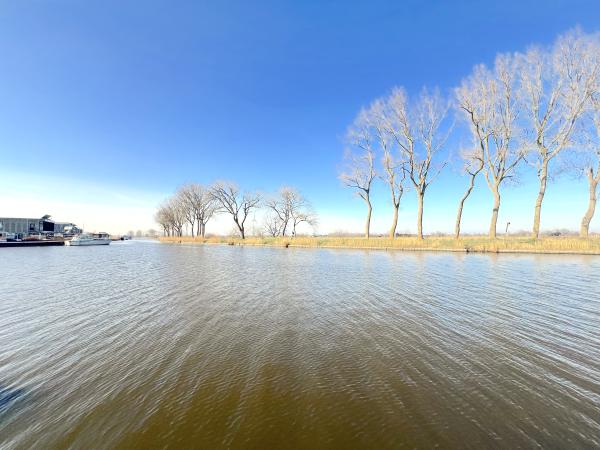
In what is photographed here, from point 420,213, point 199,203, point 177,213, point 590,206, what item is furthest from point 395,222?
point 177,213

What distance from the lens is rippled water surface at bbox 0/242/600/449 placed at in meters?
2.71

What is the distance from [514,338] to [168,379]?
21.4 ft

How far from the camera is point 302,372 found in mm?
3980

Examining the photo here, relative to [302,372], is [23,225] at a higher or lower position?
higher

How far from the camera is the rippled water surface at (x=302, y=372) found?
8.89ft

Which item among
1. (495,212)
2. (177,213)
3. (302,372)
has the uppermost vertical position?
(177,213)

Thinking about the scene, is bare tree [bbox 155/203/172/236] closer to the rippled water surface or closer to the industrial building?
the industrial building

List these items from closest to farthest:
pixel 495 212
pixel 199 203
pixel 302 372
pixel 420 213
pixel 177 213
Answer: pixel 302 372 < pixel 495 212 < pixel 420 213 < pixel 199 203 < pixel 177 213

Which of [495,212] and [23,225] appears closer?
[495,212]

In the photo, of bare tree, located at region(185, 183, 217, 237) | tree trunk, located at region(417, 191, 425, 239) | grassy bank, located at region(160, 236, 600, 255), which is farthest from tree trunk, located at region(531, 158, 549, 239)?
bare tree, located at region(185, 183, 217, 237)

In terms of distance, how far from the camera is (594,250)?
20.4 metres

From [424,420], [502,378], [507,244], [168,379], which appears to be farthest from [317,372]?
[507,244]

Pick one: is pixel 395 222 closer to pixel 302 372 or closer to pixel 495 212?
pixel 495 212

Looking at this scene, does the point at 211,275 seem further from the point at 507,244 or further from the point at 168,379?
the point at 507,244
